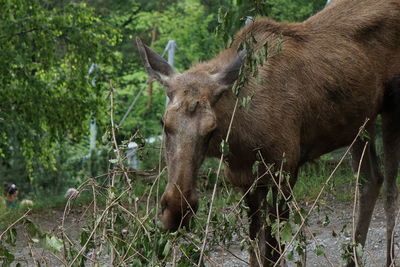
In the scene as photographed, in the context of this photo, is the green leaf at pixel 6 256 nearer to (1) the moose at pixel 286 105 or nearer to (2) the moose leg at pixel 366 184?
(1) the moose at pixel 286 105

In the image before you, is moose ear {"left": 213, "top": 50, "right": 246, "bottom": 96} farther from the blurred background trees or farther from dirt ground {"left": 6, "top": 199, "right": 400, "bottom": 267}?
the blurred background trees

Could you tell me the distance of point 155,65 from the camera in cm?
633

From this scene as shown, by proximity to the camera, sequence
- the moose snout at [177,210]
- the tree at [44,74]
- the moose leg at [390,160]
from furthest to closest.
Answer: the tree at [44,74]
the moose leg at [390,160]
the moose snout at [177,210]

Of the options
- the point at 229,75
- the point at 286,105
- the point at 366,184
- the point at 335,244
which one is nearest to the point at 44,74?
the point at 335,244

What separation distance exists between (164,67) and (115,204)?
1.56m

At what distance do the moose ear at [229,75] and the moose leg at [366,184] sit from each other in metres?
2.12

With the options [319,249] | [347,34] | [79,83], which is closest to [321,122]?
[347,34]

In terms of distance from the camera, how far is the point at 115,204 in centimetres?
505

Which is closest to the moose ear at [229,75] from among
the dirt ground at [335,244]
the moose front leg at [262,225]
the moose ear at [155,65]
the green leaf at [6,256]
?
the moose ear at [155,65]

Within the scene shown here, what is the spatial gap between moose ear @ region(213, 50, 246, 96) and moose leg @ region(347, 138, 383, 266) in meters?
2.12

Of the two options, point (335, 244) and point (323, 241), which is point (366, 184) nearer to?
point (335, 244)

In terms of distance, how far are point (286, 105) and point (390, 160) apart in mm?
1637

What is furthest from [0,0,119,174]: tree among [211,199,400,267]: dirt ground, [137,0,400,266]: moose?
[137,0,400,266]: moose

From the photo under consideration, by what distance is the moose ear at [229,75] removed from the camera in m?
6.01
